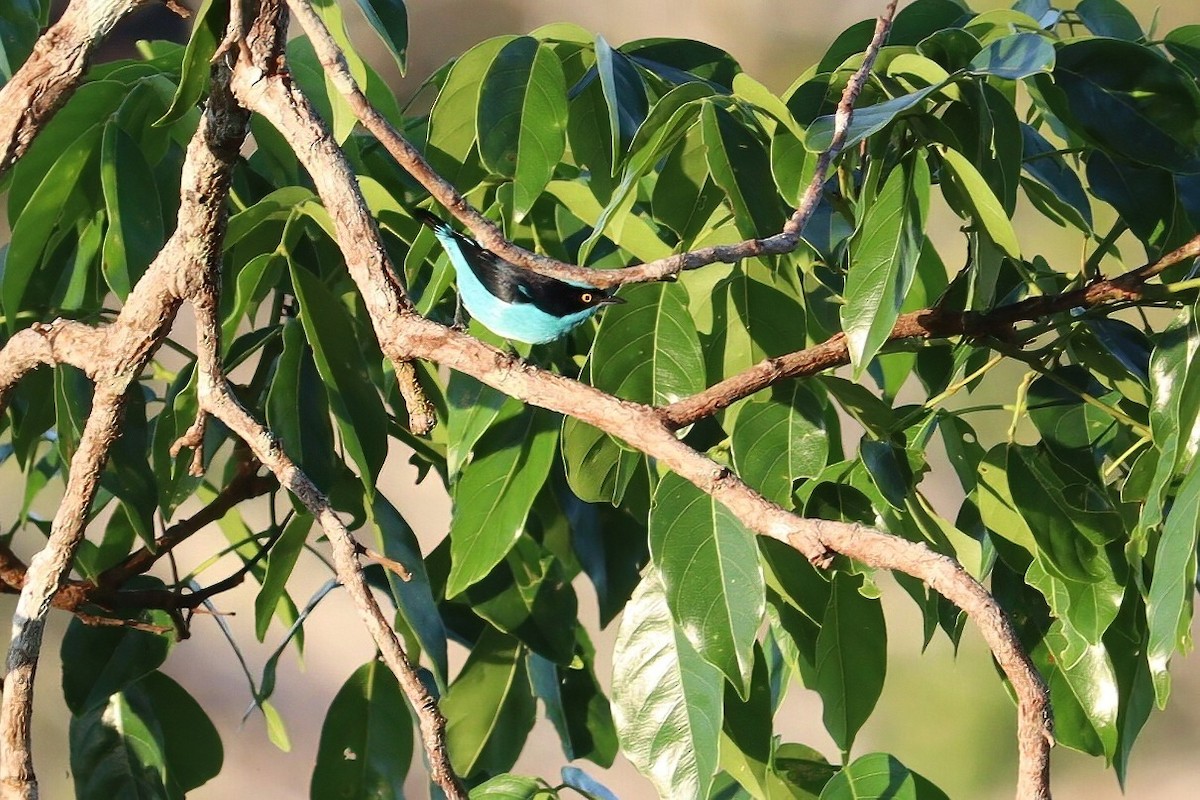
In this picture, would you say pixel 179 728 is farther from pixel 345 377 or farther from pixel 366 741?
pixel 345 377

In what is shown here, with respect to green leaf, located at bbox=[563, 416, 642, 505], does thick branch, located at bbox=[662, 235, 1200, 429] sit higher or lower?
higher

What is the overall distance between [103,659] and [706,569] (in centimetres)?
46

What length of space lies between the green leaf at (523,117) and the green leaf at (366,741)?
14.3 inches

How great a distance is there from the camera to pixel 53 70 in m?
0.62

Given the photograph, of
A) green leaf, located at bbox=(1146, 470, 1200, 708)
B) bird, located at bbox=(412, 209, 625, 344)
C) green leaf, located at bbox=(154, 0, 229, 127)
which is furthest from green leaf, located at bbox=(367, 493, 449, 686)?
green leaf, located at bbox=(1146, 470, 1200, 708)

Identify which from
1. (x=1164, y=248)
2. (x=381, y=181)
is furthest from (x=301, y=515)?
(x=1164, y=248)

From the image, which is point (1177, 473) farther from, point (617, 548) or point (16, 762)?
point (16, 762)

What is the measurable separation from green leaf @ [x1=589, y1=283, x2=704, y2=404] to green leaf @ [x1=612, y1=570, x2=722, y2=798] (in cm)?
10

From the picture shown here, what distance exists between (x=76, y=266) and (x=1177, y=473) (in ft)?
2.08

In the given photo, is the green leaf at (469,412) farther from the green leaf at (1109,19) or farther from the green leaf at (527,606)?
the green leaf at (1109,19)

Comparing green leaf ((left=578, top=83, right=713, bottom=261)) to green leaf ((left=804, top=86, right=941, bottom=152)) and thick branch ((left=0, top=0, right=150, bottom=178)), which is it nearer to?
green leaf ((left=804, top=86, right=941, bottom=152))

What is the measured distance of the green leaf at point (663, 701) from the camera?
1.97ft

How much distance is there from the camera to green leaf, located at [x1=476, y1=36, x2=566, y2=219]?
2.10ft

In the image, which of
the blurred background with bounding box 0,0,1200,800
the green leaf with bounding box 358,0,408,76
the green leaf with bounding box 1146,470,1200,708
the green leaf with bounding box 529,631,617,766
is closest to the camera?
the green leaf with bounding box 1146,470,1200,708
